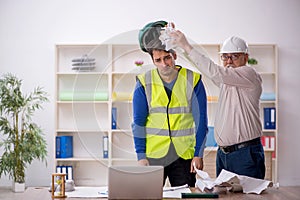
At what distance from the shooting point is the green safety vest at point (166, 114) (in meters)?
2.33

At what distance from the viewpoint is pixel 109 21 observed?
6.84 meters

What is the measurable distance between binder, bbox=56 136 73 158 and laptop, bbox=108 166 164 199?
174 inches

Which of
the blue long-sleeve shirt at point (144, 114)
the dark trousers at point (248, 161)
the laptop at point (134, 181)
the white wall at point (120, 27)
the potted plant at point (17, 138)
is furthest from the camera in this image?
the white wall at point (120, 27)

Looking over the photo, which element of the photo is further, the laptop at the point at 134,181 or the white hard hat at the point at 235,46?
the white hard hat at the point at 235,46

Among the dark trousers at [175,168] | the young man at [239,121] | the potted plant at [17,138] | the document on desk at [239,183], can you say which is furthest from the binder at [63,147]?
the document on desk at [239,183]

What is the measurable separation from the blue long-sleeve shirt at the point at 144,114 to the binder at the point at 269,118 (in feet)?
14.2

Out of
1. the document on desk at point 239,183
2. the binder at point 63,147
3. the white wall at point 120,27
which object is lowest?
the binder at point 63,147

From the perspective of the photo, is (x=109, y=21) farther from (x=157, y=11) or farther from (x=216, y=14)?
(x=216, y=14)

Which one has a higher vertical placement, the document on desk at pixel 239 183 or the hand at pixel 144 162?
the hand at pixel 144 162

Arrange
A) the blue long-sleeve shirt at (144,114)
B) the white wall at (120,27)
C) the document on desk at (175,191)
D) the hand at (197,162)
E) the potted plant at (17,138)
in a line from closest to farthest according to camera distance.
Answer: the blue long-sleeve shirt at (144,114)
the document on desk at (175,191)
the hand at (197,162)
the potted plant at (17,138)
the white wall at (120,27)

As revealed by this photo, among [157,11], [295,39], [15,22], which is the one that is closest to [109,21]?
[157,11]

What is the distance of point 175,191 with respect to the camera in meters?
2.58

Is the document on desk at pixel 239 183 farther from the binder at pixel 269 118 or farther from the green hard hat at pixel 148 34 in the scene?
the binder at pixel 269 118

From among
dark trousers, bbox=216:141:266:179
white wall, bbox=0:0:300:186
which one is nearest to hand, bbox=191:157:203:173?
dark trousers, bbox=216:141:266:179
